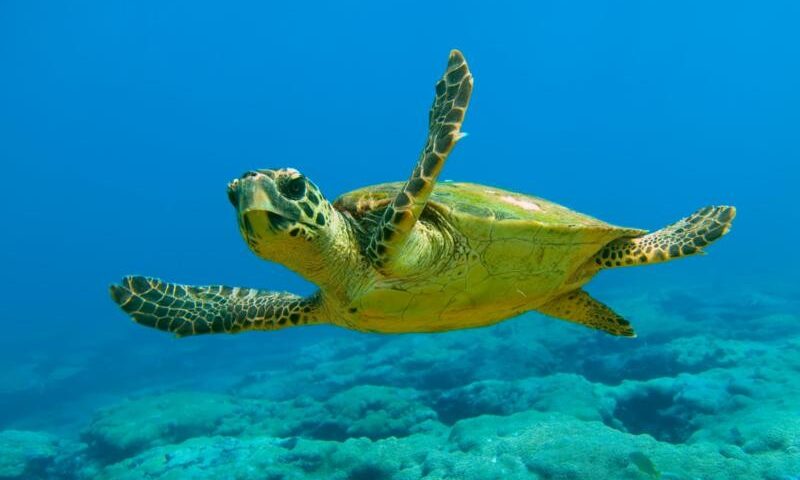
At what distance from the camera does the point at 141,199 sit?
149m

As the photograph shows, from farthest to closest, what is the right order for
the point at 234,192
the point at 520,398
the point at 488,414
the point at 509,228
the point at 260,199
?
the point at 520,398
the point at 488,414
the point at 509,228
the point at 234,192
the point at 260,199

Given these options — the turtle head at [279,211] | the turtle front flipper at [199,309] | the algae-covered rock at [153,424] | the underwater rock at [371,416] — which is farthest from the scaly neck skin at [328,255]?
the algae-covered rock at [153,424]

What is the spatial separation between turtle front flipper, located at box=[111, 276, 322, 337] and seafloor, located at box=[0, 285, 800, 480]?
12.0 feet

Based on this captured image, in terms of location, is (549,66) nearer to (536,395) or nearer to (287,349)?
(287,349)

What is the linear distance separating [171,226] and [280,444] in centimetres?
14527

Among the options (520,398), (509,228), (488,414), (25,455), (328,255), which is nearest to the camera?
(328,255)

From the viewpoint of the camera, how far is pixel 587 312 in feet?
19.4

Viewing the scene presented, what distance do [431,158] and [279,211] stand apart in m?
0.94

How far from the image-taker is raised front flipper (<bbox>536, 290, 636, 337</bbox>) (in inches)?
224

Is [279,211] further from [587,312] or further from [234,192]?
[587,312]

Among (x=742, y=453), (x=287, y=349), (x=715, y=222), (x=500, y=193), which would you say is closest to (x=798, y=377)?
(x=742, y=453)

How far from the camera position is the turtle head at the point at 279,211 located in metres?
2.94

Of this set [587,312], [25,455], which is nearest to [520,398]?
[587,312]

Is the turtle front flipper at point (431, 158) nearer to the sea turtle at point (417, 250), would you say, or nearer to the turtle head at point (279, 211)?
the sea turtle at point (417, 250)
